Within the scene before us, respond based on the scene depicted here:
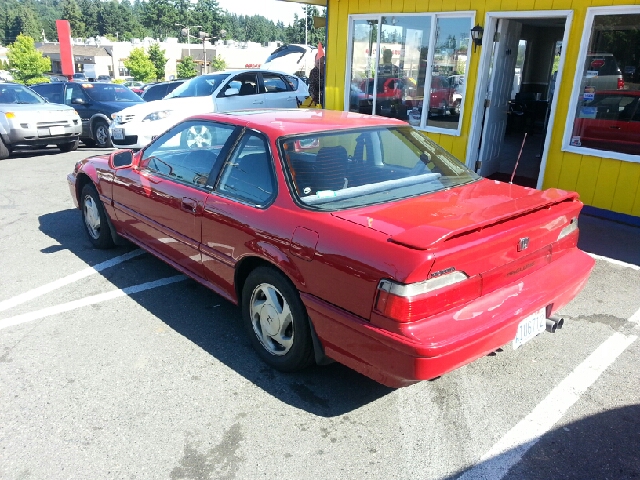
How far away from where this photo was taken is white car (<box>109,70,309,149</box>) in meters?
9.88

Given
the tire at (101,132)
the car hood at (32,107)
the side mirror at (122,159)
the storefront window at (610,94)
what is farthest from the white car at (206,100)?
the storefront window at (610,94)

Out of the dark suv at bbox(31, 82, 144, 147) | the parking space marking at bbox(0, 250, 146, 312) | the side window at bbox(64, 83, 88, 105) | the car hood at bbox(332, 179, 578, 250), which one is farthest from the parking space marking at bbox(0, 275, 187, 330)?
the side window at bbox(64, 83, 88, 105)

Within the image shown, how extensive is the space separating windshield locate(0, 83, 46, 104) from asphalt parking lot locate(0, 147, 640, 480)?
866 centimetres

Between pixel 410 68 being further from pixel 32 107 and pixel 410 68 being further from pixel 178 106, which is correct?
pixel 32 107

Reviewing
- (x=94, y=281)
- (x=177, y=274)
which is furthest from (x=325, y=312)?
(x=94, y=281)

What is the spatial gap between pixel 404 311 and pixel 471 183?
149 cm

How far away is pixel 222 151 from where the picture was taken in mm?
3580

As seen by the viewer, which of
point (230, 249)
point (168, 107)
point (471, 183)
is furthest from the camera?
point (168, 107)

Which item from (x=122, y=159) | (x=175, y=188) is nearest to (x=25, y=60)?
(x=122, y=159)

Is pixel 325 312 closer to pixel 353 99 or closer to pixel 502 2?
pixel 502 2

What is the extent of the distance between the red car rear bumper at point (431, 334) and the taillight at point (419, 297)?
50 mm

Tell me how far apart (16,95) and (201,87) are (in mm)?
4131

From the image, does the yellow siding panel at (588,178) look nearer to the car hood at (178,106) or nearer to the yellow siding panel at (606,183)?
the yellow siding panel at (606,183)

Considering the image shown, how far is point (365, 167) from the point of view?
11.1ft
